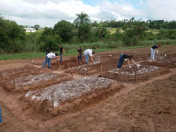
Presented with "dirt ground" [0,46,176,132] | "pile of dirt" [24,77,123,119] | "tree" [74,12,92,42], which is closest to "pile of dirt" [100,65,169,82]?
"pile of dirt" [24,77,123,119]

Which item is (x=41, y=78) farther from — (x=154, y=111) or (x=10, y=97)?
(x=154, y=111)

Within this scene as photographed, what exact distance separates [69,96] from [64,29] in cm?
2530

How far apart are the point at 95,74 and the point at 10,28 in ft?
58.1

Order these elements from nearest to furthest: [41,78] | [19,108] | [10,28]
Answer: [19,108] < [41,78] < [10,28]

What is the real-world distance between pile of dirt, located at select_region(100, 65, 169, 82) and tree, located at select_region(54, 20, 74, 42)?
22198 millimetres

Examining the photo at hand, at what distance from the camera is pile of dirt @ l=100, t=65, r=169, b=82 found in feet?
27.9

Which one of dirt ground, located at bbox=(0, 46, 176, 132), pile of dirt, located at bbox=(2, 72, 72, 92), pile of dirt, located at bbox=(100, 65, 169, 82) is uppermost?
pile of dirt, located at bbox=(100, 65, 169, 82)

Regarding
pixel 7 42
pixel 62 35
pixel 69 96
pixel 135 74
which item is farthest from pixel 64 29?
→ pixel 69 96

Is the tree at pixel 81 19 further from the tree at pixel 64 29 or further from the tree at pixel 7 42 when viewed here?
the tree at pixel 7 42

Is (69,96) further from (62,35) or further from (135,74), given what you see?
(62,35)

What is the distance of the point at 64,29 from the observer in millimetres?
29734

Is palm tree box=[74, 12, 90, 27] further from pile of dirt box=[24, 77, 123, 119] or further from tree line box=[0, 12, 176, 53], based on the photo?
pile of dirt box=[24, 77, 123, 119]

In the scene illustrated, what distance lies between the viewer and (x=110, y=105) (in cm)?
564

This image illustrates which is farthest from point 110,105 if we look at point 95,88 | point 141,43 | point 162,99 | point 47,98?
point 141,43
